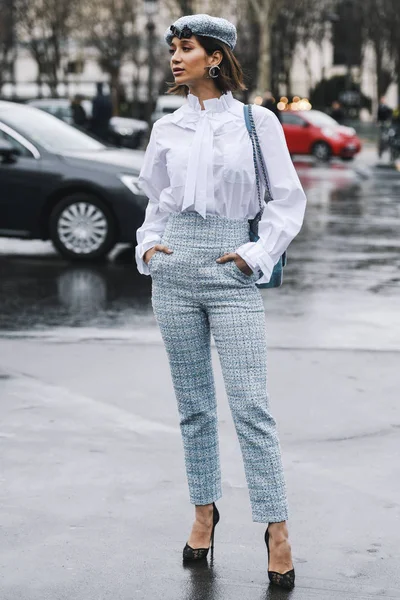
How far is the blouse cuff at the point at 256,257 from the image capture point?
4.21 m

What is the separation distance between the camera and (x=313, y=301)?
1041cm

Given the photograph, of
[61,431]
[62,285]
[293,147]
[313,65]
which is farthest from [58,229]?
[313,65]

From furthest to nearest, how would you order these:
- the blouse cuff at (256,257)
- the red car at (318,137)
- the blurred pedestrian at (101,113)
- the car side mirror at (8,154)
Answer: the red car at (318,137)
the blurred pedestrian at (101,113)
the car side mirror at (8,154)
the blouse cuff at (256,257)

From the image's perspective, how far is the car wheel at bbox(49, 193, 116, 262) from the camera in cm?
1280

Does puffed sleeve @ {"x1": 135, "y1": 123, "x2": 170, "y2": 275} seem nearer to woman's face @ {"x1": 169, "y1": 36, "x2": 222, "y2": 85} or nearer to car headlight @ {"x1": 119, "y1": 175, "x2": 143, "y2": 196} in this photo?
woman's face @ {"x1": 169, "y1": 36, "x2": 222, "y2": 85}

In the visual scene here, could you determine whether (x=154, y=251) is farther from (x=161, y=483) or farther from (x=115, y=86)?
(x=115, y=86)

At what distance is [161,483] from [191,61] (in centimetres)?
189

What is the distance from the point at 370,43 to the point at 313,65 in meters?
15.0

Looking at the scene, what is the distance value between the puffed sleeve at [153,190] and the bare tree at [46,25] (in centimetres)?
5710

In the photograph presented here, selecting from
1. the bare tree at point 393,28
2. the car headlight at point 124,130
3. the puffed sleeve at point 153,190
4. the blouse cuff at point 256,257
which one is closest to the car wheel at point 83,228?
the puffed sleeve at point 153,190

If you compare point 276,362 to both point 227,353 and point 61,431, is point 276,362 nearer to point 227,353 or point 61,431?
point 61,431

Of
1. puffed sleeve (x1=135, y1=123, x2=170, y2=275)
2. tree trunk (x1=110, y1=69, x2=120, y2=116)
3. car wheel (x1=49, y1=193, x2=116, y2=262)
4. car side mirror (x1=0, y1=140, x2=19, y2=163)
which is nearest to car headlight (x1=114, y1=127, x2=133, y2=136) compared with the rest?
car side mirror (x1=0, y1=140, x2=19, y2=163)

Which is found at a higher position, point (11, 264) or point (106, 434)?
point (106, 434)

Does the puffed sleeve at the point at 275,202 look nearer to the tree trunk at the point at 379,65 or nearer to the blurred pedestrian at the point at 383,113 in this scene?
the blurred pedestrian at the point at 383,113
